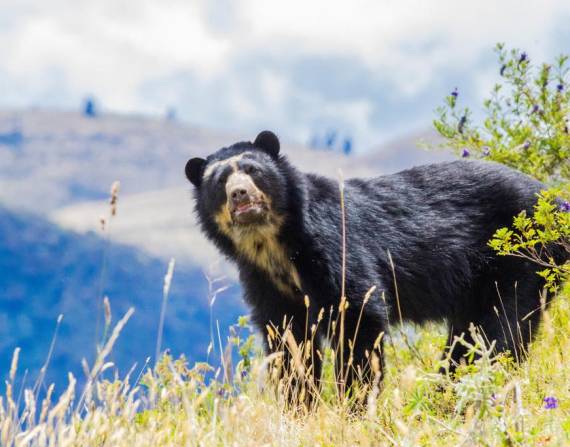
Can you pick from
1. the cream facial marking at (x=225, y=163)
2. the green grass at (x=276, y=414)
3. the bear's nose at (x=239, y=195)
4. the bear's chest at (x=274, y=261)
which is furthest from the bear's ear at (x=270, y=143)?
the green grass at (x=276, y=414)

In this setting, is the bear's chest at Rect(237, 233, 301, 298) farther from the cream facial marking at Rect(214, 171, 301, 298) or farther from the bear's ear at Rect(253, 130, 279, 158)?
the bear's ear at Rect(253, 130, 279, 158)

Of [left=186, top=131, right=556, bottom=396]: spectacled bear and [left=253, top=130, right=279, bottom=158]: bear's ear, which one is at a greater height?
[left=253, top=130, right=279, bottom=158]: bear's ear

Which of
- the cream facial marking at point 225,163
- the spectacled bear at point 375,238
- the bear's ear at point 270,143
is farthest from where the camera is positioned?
the bear's ear at point 270,143

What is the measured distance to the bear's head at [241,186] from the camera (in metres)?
4.68

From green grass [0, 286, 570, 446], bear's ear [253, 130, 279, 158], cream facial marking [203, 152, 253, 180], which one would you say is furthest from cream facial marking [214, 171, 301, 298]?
green grass [0, 286, 570, 446]

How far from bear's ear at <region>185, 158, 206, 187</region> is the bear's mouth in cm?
63

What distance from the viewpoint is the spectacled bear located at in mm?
4645

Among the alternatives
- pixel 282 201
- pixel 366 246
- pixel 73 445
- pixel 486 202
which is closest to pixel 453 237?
pixel 486 202

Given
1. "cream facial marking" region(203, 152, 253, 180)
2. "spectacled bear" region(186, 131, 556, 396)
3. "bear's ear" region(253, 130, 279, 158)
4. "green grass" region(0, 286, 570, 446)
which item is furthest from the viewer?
"bear's ear" region(253, 130, 279, 158)

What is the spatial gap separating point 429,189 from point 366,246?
A: 758mm

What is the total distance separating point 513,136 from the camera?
19.9 feet

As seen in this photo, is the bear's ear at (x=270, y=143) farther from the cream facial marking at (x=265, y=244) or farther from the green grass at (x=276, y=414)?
the green grass at (x=276, y=414)

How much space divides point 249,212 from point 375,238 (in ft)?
2.71

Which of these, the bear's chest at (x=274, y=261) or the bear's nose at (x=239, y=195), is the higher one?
the bear's nose at (x=239, y=195)
